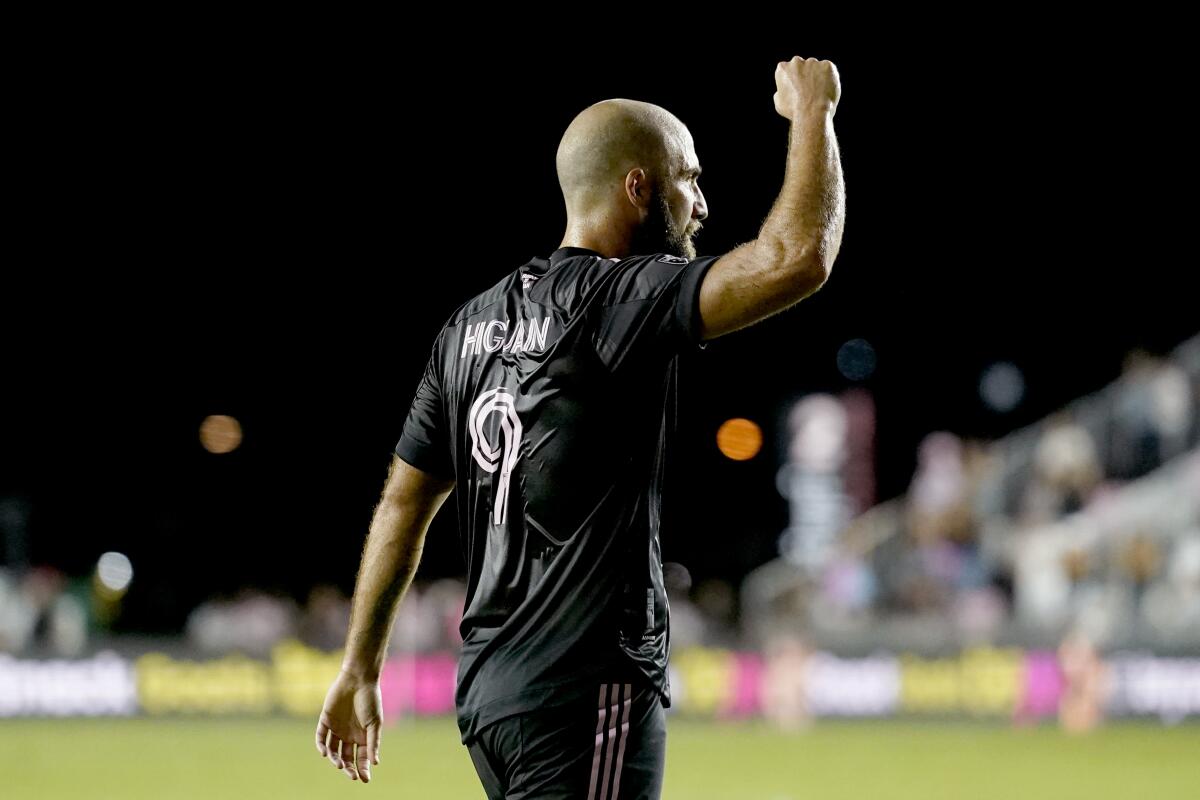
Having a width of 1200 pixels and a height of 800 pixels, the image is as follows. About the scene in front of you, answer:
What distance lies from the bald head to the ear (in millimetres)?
12

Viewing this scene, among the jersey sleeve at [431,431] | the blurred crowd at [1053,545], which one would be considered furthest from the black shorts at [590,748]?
the blurred crowd at [1053,545]

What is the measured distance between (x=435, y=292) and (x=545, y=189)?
9.49m

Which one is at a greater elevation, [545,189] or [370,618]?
[545,189]

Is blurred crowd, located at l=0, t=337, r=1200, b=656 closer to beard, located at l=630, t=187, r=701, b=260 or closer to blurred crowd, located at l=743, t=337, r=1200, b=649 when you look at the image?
blurred crowd, located at l=743, t=337, r=1200, b=649

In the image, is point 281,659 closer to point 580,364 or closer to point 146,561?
point 580,364

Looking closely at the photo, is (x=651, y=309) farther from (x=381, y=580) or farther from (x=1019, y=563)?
(x=1019, y=563)

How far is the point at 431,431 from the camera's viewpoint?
432 centimetres

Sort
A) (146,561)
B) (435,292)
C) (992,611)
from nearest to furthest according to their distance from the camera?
(992,611) → (146,561) → (435,292)

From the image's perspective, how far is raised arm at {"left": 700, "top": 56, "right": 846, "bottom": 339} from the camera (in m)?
3.50

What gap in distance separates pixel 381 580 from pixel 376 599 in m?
0.05

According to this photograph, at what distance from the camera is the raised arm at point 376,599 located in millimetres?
4344

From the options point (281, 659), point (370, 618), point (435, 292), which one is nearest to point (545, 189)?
point (435, 292)

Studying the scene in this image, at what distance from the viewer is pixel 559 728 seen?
3.81m

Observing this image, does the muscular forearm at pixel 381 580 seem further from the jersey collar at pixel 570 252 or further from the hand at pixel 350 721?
the jersey collar at pixel 570 252
